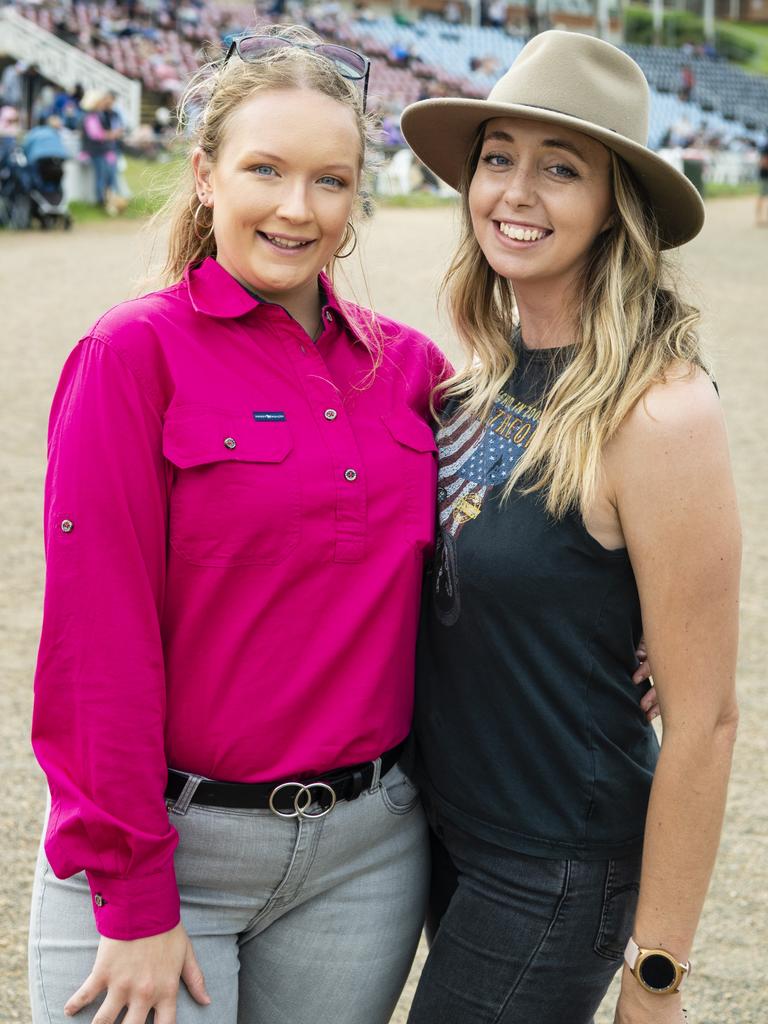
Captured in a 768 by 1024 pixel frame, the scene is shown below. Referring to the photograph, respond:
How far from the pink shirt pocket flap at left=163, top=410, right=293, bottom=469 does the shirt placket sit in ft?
0.29

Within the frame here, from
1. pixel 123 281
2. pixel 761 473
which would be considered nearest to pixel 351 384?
pixel 761 473

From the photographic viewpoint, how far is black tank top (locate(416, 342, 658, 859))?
2186 mm

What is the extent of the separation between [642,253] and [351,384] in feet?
1.94

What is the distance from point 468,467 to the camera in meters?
2.36

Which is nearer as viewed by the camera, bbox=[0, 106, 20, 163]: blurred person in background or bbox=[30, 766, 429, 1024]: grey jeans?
bbox=[30, 766, 429, 1024]: grey jeans

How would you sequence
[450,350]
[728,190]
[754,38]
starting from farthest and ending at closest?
[754,38]
[728,190]
[450,350]

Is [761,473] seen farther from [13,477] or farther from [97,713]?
[97,713]

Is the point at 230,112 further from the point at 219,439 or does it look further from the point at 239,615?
the point at 239,615

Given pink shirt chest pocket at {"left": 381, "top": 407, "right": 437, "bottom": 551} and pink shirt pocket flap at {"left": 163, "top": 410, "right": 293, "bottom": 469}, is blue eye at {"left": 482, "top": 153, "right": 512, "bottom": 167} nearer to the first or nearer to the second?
pink shirt chest pocket at {"left": 381, "top": 407, "right": 437, "bottom": 551}

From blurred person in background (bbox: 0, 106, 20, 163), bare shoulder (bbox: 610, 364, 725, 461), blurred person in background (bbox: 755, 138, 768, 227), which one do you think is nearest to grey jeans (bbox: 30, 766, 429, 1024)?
bare shoulder (bbox: 610, 364, 725, 461)

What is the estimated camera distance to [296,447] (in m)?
2.12

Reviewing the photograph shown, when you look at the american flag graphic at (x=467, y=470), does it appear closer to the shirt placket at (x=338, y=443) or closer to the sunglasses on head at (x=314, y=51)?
the shirt placket at (x=338, y=443)

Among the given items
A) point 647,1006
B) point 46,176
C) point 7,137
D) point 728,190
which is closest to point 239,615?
point 647,1006

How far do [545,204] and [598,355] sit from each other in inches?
12.6
